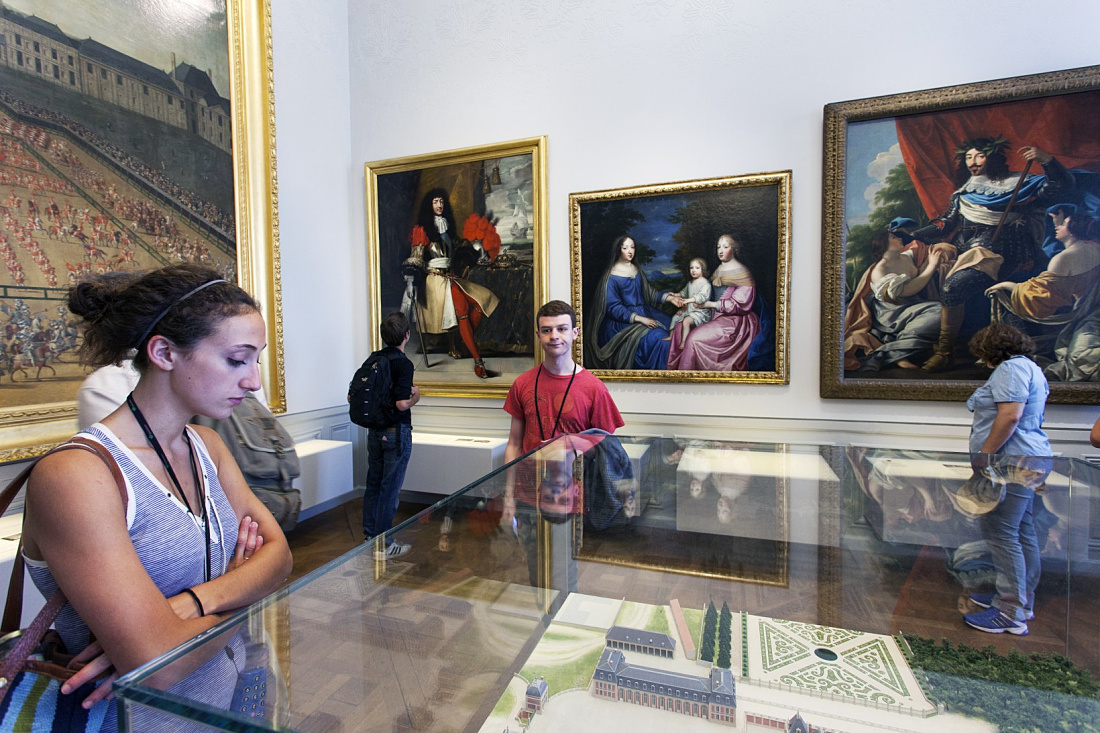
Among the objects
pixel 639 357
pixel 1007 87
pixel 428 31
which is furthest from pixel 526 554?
pixel 428 31

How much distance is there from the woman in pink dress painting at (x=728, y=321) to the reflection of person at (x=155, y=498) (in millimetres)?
4321

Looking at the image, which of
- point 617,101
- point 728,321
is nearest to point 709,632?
point 728,321

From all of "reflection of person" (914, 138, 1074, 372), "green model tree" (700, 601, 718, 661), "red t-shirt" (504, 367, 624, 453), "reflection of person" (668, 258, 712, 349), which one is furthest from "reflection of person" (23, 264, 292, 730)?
"reflection of person" (914, 138, 1074, 372)

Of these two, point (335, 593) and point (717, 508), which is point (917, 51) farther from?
point (335, 593)

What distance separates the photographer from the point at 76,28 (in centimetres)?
382

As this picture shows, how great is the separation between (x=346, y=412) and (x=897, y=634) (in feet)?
20.2

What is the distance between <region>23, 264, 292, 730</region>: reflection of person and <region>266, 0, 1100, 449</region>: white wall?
4394 millimetres

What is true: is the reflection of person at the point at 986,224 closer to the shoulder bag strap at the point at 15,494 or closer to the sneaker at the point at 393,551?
the sneaker at the point at 393,551

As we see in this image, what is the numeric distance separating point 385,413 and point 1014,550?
4.14 meters

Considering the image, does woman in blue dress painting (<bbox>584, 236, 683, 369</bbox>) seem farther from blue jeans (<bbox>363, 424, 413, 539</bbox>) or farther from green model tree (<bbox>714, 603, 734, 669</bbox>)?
green model tree (<bbox>714, 603, 734, 669</bbox>)

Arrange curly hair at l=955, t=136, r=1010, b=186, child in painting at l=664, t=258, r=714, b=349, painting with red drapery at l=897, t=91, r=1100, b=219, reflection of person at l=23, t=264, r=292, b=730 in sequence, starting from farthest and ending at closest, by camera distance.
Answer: child in painting at l=664, t=258, r=714, b=349
curly hair at l=955, t=136, r=1010, b=186
painting with red drapery at l=897, t=91, r=1100, b=219
reflection of person at l=23, t=264, r=292, b=730

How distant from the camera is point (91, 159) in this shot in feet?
12.8

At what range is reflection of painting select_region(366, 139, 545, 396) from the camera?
5832mm

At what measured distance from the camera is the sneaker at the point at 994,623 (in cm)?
124
